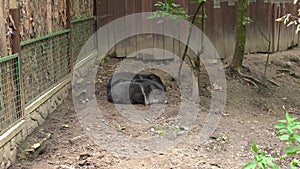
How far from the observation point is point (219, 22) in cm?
625

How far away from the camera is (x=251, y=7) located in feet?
21.0

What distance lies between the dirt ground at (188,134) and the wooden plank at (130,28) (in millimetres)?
357

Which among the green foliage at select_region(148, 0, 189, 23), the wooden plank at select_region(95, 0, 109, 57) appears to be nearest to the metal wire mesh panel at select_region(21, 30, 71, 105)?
the green foliage at select_region(148, 0, 189, 23)

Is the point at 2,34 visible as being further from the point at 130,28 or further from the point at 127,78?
the point at 130,28

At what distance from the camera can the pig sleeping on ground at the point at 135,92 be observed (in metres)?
4.50

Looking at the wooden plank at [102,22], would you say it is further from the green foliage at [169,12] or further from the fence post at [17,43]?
the fence post at [17,43]

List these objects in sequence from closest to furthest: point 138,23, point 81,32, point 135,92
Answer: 1. point 135,92
2. point 81,32
3. point 138,23

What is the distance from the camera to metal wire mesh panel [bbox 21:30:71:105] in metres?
3.62

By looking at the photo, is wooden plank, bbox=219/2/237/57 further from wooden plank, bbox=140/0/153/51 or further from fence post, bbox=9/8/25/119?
fence post, bbox=9/8/25/119

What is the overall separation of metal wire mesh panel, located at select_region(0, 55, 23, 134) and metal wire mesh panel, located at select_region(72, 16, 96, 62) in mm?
1782

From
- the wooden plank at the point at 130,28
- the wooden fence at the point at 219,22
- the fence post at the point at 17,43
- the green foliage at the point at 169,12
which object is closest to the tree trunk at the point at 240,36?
the wooden fence at the point at 219,22

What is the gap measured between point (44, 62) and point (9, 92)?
93 cm

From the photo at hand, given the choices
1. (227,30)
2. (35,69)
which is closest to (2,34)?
(35,69)

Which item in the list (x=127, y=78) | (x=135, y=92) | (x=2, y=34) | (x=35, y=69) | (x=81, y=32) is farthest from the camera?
(x=81, y=32)
